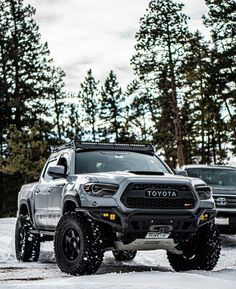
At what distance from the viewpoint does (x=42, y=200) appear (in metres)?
10.4

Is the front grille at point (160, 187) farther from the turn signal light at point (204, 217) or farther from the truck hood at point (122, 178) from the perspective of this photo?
the turn signal light at point (204, 217)

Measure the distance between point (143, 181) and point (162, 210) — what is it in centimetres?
47

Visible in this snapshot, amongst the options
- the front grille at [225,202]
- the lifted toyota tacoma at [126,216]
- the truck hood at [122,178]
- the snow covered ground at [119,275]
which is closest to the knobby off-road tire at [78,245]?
the lifted toyota tacoma at [126,216]

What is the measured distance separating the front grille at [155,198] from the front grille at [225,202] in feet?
18.6

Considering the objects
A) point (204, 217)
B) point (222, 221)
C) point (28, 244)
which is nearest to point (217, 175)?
point (222, 221)

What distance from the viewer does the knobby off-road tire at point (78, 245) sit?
26.4ft

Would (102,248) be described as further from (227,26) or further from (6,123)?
(6,123)

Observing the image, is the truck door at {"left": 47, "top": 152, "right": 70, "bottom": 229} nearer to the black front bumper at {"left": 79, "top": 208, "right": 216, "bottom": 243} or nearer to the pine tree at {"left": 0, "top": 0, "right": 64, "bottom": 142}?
the black front bumper at {"left": 79, "top": 208, "right": 216, "bottom": 243}

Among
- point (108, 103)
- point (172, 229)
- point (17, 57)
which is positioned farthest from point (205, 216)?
point (108, 103)

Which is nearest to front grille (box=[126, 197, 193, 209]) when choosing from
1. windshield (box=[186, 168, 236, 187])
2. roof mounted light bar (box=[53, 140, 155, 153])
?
roof mounted light bar (box=[53, 140, 155, 153])

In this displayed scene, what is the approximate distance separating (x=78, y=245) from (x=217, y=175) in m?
7.75

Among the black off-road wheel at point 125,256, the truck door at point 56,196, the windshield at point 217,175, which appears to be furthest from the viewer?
the windshield at point 217,175

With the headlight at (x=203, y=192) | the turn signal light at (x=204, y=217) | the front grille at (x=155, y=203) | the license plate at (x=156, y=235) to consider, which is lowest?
the license plate at (x=156, y=235)

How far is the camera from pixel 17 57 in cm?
4769
